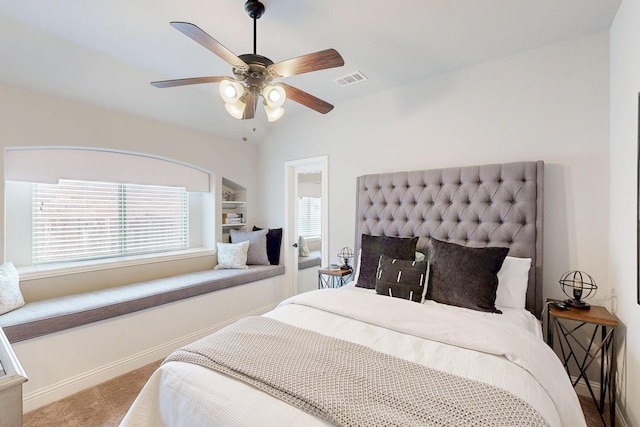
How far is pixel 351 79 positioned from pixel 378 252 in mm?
1683

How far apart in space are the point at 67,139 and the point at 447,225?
136 inches

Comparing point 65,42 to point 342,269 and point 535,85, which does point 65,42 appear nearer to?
point 342,269

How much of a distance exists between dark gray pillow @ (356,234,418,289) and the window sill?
2.24m

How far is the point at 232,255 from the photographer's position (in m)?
3.78

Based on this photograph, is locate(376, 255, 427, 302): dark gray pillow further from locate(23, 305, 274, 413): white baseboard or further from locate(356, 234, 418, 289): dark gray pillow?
locate(23, 305, 274, 413): white baseboard

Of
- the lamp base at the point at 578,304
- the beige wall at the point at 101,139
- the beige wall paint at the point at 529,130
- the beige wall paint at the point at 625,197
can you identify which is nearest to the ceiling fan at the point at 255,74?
the beige wall paint at the point at 529,130

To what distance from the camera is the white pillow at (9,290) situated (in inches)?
84.2

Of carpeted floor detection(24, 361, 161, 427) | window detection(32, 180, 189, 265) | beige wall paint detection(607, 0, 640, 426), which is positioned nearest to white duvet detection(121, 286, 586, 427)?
beige wall paint detection(607, 0, 640, 426)

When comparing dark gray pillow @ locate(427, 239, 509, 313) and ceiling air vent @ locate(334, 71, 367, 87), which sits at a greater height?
ceiling air vent @ locate(334, 71, 367, 87)

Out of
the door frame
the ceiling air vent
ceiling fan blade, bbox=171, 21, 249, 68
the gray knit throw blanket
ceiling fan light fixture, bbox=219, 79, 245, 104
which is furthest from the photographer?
the door frame

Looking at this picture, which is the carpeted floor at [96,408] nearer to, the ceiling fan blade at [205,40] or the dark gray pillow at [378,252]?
the dark gray pillow at [378,252]

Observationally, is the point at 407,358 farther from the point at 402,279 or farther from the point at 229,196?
the point at 229,196

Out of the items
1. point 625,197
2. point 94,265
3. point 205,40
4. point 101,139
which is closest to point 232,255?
point 94,265

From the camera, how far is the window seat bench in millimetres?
2070
